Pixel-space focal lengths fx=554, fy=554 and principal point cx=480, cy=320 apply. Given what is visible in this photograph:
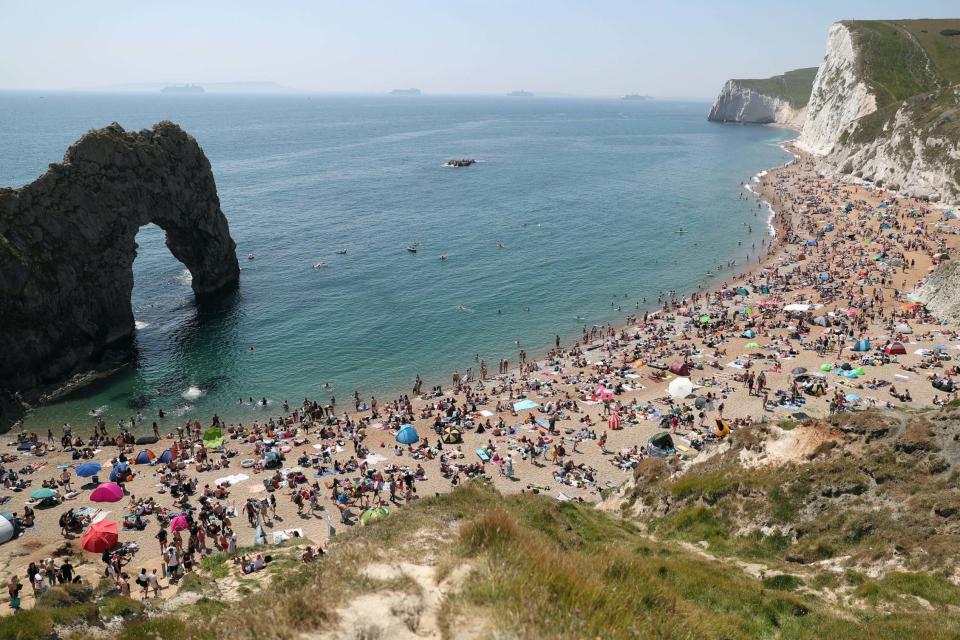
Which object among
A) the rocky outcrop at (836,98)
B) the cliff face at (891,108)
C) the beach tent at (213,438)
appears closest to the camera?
the beach tent at (213,438)

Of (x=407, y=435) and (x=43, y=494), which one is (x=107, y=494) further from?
→ (x=407, y=435)

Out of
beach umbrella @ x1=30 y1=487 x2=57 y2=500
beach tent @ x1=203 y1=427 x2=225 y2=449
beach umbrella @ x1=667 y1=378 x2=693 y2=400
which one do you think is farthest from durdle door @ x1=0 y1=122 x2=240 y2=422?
beach umbrella @ x1=667 y1=378 x2=693 y2=400

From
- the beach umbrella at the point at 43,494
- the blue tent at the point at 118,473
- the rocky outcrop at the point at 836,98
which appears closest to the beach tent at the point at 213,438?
the blue tent at the point at 118,473

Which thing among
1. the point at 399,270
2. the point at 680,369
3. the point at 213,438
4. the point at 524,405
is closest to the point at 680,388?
the point at 680,369

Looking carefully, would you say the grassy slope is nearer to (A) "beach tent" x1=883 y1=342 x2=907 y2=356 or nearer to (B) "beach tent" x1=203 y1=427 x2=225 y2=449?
(B) "beach tent" x1=203 y1=427 x2=225 y2=449

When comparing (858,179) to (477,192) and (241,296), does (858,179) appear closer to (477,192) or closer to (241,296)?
(477,192)

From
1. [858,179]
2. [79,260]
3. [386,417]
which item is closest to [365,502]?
[386,417]

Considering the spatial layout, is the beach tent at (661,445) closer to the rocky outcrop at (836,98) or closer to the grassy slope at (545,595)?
the grassy slope at (545,595)
